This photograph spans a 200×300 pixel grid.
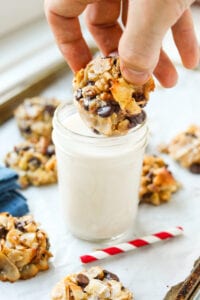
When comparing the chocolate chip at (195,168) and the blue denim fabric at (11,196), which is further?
the chocolate chip at (195,168)

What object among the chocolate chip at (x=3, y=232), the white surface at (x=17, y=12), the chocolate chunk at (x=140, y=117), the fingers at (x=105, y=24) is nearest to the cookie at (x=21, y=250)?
the chocolate chip at (x=3, y=232)

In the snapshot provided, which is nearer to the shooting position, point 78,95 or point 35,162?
point 78,95

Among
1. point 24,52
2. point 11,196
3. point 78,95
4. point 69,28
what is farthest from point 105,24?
point 24,52

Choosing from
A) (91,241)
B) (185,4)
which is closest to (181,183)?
(91,241)

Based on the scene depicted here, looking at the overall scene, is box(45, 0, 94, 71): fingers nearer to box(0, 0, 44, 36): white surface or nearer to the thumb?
the thumb

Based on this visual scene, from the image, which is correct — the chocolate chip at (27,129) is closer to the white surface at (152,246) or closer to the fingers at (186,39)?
the white surface at (152,246)

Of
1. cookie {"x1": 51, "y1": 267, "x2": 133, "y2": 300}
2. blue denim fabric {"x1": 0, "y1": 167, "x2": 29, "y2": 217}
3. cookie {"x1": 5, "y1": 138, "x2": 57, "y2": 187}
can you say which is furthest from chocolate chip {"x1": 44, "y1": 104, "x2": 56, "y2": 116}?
cookie {"x1": 51, "y1": 267, "x2": 133, "y2": 300}

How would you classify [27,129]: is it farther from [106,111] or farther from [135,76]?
[135,76]
